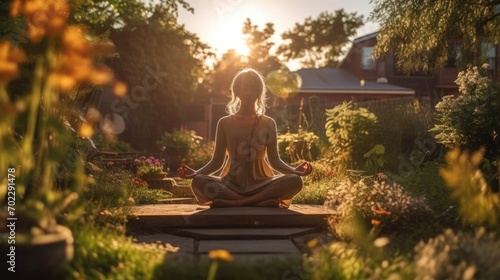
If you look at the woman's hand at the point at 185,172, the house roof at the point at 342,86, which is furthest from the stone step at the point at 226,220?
the house roof at the point at 342,86

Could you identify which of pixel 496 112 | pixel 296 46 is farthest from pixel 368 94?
pixel 496 112

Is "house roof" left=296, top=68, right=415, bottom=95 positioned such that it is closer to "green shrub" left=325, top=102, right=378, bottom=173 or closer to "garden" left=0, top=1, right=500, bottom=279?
"garden" left=0, top=1, right=500, bottom=279

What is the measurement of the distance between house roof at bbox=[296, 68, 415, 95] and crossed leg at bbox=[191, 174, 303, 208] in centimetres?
2318

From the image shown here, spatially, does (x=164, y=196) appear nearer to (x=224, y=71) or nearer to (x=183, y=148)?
(x=183, y=148)

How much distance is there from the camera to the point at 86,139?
6770 millimetres

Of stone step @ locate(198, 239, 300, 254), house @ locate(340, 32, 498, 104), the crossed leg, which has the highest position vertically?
house @ locate(340, 32, 498, 104)

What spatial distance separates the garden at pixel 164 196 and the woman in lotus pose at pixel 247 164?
2.03ft

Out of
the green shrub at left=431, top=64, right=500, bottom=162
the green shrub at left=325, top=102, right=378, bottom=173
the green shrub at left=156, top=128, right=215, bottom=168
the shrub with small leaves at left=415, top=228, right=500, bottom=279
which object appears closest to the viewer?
the shrub with small leaves at left=415, top=228, right=500, bottom=279

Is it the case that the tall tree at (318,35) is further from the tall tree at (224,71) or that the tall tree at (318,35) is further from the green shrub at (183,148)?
the green shrub at (183,148)

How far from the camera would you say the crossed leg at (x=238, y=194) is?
668 centimetres

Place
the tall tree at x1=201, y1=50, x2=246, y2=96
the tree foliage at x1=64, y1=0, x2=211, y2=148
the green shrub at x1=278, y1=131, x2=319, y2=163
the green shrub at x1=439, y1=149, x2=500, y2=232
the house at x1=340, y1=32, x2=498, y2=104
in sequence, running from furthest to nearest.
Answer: the tall tree at x1=201, y1=50, x2=246, y2=96 < the house at x1=340, y1=32, x2=498, y2=104 < the tree foliage at x1=64, y1=0, x2=211, y2=148 < the green shrub at x1=278, y1=131, x2=319, y2=163 < the green shrub at x1=439, y1=149, x2=500, y2=232

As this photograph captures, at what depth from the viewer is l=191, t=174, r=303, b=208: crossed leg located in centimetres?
668

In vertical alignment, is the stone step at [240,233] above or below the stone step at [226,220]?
below

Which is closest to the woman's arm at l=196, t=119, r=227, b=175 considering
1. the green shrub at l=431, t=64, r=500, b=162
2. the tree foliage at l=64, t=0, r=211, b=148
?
the green shrub at l=431, t=64, r=500, b=162
